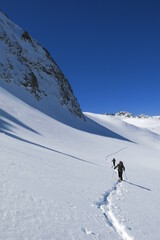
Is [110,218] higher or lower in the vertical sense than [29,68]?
lower

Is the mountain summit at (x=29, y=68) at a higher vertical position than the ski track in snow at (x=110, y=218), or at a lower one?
higher

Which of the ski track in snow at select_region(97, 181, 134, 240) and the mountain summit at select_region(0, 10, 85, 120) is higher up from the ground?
the mountain summit at select_region(0, 10, 85, 120)

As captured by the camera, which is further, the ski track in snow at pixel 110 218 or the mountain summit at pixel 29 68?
the mountain summit at pixel 29 68

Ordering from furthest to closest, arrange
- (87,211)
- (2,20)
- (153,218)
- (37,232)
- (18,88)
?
(2,20) → (18,88) → (153,218) → (87,211) → (37,232)

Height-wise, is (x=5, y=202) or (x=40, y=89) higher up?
(x=40, y=89)

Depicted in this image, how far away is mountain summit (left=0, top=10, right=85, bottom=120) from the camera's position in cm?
5531

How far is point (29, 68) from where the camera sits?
64.1m

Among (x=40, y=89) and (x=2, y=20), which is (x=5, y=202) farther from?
(x=2, y=20)

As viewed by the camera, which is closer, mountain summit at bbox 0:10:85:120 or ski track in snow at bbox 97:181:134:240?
ski track in snow at bbox 97:181:134:240

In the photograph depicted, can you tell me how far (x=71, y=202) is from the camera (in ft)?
Result: 22.6

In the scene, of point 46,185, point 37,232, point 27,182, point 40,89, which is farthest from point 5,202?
point 40,89

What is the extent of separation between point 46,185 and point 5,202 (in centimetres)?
256

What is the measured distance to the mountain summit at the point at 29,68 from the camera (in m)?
55.3

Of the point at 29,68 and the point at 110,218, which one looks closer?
the point at 110,218
